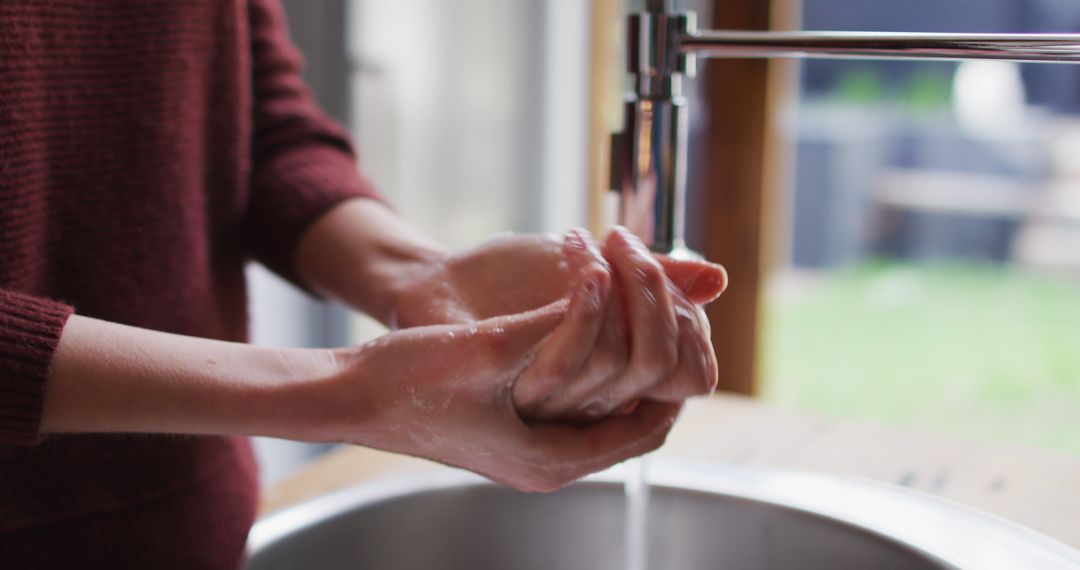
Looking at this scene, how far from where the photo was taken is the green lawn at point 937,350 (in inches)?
115

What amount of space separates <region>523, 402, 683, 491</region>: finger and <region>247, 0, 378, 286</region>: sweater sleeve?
0.31 meters

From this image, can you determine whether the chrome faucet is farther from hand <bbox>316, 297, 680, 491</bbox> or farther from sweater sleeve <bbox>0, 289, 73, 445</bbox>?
sweater sleeve <bbox>0, 289, 73, 445</bbox>

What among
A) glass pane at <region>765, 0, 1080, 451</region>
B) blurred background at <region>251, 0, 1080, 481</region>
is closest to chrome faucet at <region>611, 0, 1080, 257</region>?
blurred background at <region>251, 0, 1080, 481</region>

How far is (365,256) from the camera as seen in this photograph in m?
0.72

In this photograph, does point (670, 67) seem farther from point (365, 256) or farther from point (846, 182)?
point (846, 182)

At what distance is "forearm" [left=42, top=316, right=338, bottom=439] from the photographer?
0.49m

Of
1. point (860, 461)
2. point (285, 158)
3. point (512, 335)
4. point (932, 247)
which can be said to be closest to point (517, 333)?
point (512, 335)

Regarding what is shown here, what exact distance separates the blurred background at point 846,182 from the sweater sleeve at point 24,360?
1122 mm

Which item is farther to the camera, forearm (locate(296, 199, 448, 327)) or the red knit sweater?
forearm (locate(296, 199, 448, 327))

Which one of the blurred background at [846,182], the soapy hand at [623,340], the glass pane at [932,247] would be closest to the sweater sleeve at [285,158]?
the soapy hand at [623,340]

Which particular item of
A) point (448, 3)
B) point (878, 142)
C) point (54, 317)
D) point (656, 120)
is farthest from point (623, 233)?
point (878, 142)

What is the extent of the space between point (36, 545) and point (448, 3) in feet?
4.91

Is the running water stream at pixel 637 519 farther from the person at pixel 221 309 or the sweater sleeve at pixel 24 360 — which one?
the sweater sleeve at pixel 24 360

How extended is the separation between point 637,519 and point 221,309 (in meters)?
0.30
